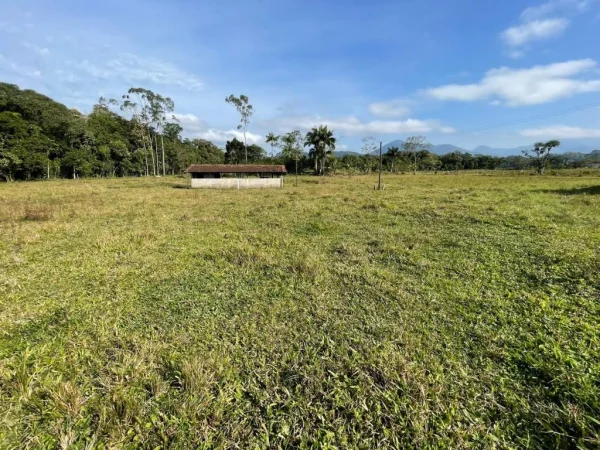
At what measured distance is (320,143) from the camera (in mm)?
46062

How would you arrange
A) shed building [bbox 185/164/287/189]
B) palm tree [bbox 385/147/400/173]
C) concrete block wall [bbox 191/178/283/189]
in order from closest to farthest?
concrete block wall [bbox 191/178/283/189], shed building [bbox 185/164/287/189], palm tree [bbox 385/147/400/173]

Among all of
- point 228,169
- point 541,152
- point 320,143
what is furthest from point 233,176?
point 541,152

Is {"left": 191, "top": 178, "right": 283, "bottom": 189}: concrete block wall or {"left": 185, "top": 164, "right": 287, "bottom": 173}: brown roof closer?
{"left": 191, "top": 178, "right": 283, "bottom": 189}: concrete block wall

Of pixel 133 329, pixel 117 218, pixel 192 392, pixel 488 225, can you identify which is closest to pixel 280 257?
pixel 133 329

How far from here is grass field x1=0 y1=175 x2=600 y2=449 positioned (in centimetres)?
224

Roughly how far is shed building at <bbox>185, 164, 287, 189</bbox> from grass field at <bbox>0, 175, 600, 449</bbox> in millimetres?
22609

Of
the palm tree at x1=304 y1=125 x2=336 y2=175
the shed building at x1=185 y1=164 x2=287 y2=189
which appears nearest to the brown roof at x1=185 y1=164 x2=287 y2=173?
the shed building at x1=185 y1=164 x2=287 y2=189

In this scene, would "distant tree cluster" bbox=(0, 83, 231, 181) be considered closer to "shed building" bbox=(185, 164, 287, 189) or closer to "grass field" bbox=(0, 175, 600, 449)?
"shed building" bbox=(185, 164, 287, 189)

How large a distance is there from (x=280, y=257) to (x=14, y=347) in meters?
4.36

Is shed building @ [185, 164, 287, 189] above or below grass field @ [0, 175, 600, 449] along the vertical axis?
above

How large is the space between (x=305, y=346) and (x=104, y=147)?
178 ft

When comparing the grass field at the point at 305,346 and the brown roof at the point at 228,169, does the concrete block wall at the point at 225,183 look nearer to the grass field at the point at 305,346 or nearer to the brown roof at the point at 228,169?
the brown roof at the point at 228,169

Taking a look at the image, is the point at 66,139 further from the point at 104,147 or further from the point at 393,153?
the point at 393,153

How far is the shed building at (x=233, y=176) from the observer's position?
28938 millimetres
